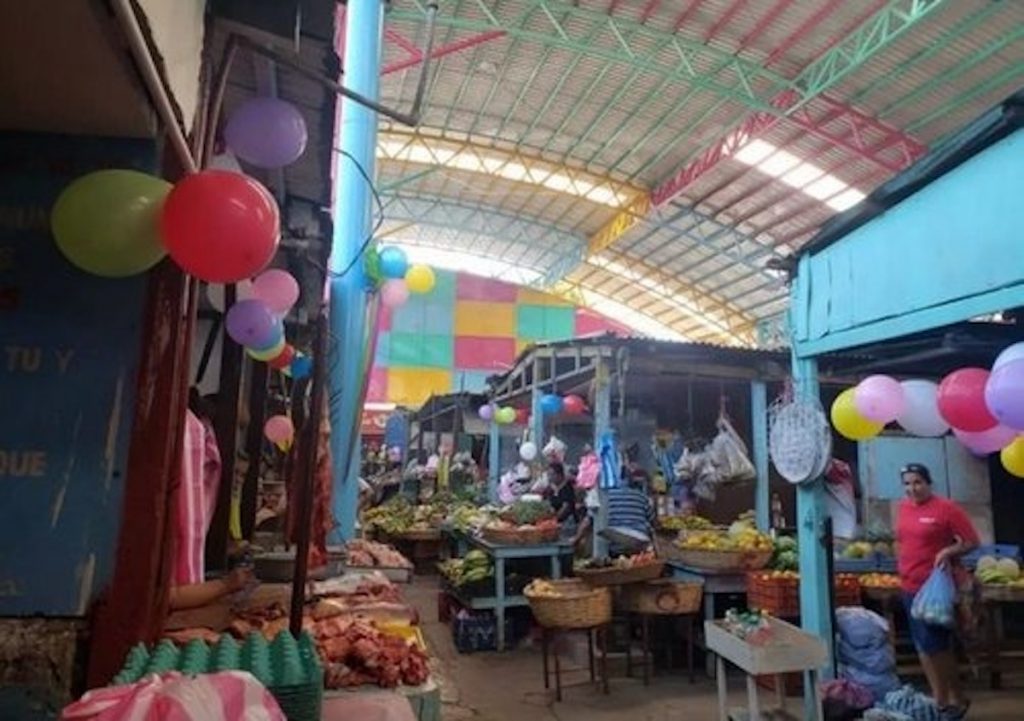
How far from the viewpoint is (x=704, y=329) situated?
2320 centimetres

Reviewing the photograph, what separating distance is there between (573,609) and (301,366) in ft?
9.74

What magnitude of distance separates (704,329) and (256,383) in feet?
65.5

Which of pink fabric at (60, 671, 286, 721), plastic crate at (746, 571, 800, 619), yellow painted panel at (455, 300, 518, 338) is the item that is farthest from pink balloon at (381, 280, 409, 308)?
yellow painted panel at (455, 300, 518, 338)

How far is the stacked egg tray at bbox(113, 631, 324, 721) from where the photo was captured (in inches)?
65.9

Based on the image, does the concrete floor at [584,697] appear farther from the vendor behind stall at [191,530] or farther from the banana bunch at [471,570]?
the vendor behind stall at [191,530]

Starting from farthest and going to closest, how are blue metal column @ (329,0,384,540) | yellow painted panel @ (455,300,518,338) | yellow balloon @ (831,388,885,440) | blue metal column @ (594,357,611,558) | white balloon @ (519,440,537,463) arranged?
yellow painted panel @ (455,300,518,338) → white balloon @ (519,440,537,463) → blue metal column @ (594,357,611,558) → blue metal column @ (329,0,384,540) → yellow balloon @ (831,388,885,440)

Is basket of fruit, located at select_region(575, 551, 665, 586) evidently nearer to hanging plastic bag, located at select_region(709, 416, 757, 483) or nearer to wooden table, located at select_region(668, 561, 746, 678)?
wooden table, located at select_region(668, 561, 746, 678)

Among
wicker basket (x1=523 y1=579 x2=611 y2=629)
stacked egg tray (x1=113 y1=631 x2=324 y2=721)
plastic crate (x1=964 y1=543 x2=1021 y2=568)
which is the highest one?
stacked egg tray (x1=113 y1=631 x2=324 y2=721)

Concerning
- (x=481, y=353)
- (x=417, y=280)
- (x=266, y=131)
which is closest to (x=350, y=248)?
(x=417, y=280)

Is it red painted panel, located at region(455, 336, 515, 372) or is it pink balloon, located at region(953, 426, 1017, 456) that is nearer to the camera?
pink balloon, located at region(953, 426, 1017, 456)

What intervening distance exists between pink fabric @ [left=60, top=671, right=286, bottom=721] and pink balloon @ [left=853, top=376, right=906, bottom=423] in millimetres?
3998

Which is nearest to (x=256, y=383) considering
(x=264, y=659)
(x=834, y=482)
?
(x=264, y=659)

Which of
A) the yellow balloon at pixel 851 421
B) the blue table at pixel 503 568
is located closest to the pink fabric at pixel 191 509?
the yellow balloon at pixel 851 421

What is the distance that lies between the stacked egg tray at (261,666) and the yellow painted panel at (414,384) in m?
20.8
